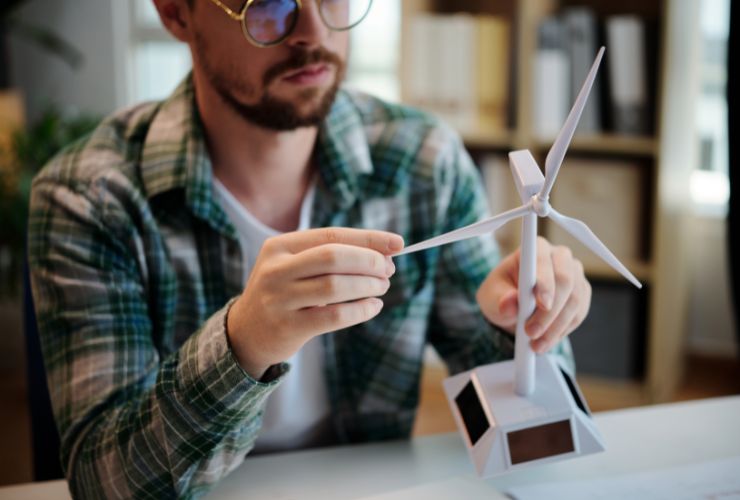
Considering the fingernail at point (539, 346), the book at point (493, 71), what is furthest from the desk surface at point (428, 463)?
the book at point (493, 71)

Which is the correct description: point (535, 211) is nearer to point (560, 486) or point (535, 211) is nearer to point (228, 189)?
point (560, 486)

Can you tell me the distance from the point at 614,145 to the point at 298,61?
161 cm

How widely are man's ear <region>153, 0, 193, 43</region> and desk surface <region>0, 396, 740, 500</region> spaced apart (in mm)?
578

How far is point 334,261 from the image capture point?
2.58ft

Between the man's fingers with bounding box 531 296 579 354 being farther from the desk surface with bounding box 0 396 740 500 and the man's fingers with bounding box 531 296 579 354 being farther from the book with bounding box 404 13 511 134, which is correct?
the book with bounding box 404 13 511 134

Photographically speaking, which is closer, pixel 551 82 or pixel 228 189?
pixel 228 189

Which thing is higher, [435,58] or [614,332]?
[435,58]

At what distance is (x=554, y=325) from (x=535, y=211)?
0.56 feet

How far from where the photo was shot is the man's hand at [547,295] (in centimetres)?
92

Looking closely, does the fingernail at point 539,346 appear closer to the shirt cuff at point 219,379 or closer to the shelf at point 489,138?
the shirt cuff at point 219,379

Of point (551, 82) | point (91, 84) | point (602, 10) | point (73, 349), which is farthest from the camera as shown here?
point (91, 84)

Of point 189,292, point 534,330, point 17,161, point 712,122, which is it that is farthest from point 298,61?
point 712,122

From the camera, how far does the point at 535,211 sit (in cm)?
82

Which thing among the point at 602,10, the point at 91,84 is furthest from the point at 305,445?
the point at 91,84
